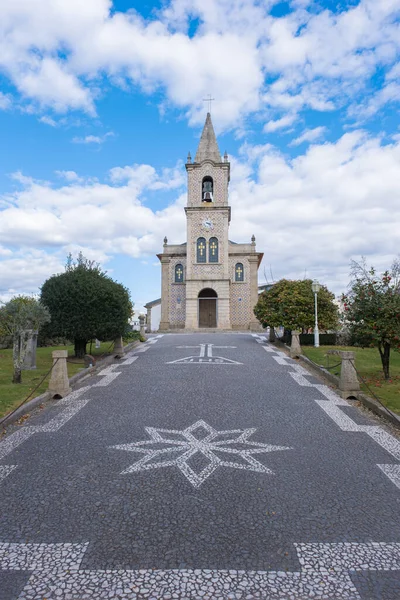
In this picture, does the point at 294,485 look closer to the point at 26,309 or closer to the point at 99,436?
the point at 99,436

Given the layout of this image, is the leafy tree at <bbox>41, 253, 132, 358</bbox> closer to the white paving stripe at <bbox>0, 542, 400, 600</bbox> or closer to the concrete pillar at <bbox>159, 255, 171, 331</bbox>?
the white paving stripe at <bbox>0, 542, 400, 600</bbox>

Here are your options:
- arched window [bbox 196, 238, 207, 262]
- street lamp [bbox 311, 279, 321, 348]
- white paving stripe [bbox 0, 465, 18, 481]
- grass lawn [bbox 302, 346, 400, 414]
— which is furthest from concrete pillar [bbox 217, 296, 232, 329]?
white paving stripe [bbox 0, 465, 18, 481]

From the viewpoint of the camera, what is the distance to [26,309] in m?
10.3

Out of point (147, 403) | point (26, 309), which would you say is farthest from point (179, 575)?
point (26, 309)

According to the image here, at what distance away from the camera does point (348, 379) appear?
876cm

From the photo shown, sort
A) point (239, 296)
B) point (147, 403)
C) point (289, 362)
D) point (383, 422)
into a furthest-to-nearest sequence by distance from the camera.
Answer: point (239, 296) → point (289, 362) → point (147, 403) → point (383, 422)

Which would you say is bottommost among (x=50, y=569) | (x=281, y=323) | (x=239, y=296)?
(x=50, y=569)

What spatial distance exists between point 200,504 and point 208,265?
105ft

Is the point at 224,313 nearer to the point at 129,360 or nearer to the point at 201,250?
the point at 201,250

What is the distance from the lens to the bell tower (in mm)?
34656

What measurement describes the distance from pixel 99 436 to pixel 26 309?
5743 millimetres

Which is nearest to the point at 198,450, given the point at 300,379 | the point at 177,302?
the point at 300,379

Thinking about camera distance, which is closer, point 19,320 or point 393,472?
point 393,472

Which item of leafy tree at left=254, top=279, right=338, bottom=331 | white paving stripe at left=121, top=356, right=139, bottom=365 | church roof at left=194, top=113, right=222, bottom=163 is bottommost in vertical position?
white paving stripe at left=121, top=356, right=139, bottom=365
